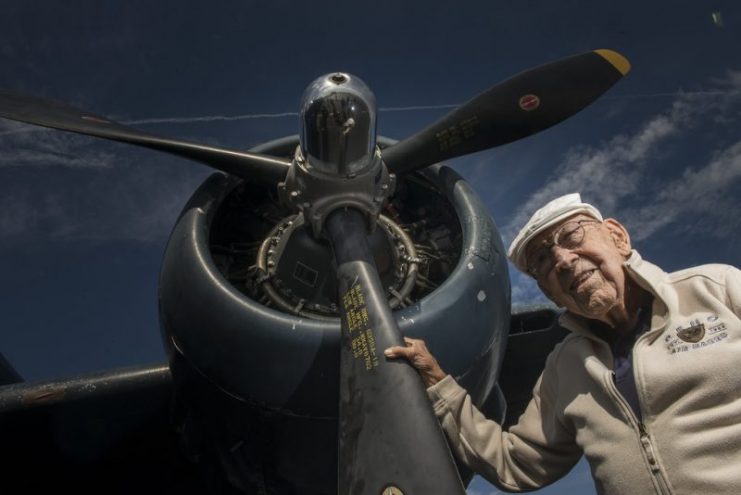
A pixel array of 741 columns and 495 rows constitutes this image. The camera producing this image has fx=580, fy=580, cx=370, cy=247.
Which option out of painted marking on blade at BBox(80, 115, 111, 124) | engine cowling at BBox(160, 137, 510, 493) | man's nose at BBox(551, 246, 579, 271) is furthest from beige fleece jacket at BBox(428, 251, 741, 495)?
A: painted marking on blade at BBox(80, 115, 111, 124)

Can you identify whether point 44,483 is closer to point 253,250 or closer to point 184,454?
point 184,454

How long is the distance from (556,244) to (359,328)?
111 cm

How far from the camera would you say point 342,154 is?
375 centimetres

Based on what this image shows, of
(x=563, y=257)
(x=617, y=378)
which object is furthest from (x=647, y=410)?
(x=563, y=257)

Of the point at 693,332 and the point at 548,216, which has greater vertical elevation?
the point at 548,216

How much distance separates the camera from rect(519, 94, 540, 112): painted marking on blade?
4.41 m

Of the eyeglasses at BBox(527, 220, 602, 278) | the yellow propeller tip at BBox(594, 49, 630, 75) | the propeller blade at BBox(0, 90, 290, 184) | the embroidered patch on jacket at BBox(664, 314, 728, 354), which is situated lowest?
the embroidered patch on jacket at BBox(664, 314, 728, 354)

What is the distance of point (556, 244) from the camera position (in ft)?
9.72

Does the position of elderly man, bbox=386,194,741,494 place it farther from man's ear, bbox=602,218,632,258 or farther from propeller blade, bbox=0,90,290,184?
propeller blade, bbox=0,90,290,184

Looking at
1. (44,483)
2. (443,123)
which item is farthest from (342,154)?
(44,483)

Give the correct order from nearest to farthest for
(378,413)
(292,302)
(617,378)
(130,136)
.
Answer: (617,378)
(378,413)
(292,302)
(130,136)

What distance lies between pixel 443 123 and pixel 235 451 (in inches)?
109

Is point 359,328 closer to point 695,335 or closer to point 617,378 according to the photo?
point 617,378

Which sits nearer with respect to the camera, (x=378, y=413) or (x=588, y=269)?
(x=378, y=413)
